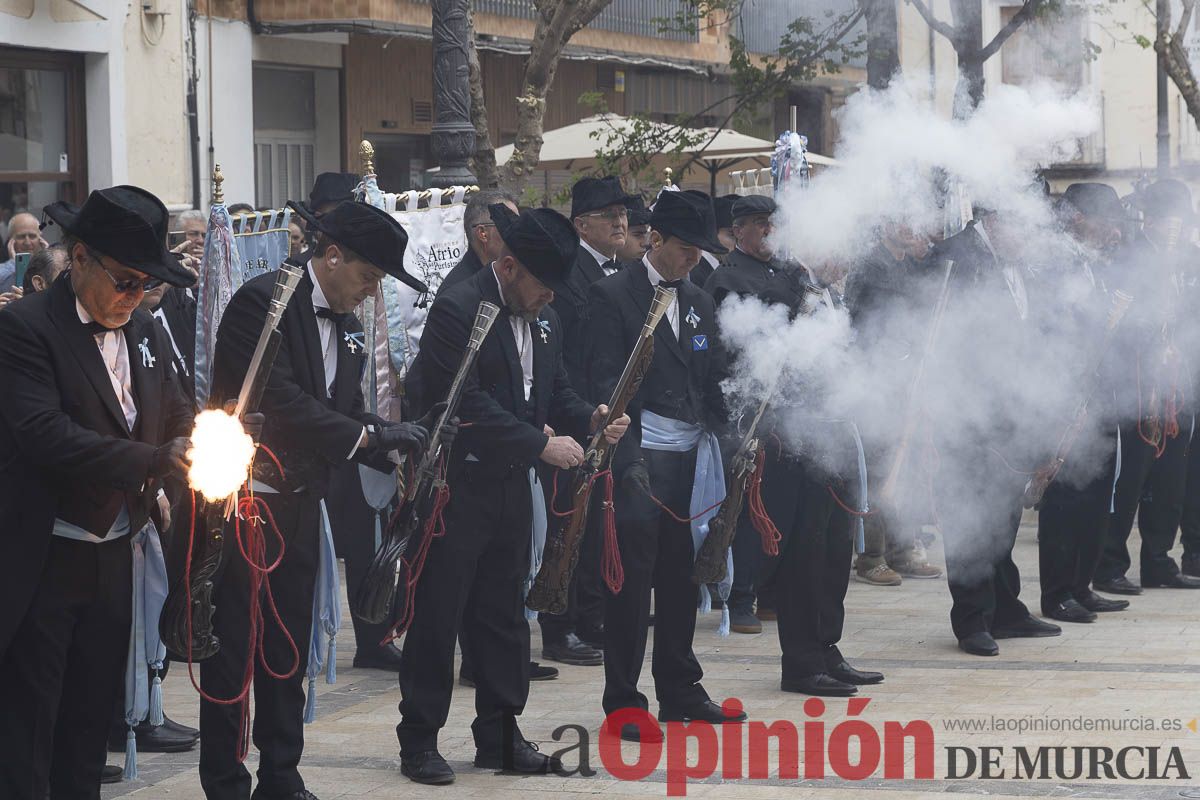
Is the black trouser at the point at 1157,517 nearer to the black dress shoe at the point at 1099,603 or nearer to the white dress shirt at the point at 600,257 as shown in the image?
the black dress shoe at the point at 1099,603

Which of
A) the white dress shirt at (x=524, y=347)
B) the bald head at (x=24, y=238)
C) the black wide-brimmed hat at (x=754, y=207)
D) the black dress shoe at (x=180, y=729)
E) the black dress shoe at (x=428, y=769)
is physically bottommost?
the black dress shoe at (x=180, y=729)

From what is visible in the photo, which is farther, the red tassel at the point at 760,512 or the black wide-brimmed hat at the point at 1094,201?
the black wide-brimmed hat at the point at 1094,201

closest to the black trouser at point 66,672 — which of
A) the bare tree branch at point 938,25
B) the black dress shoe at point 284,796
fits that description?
the black dress shoe at point 284,796

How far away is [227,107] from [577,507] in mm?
11450

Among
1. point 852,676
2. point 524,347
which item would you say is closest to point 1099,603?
point 852,676

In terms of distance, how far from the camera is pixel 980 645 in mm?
8125

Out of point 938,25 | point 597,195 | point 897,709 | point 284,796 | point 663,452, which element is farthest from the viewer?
point 938,25

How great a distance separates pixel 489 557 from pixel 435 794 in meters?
0.85

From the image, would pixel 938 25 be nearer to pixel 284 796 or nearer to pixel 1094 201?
pixel 1094 201

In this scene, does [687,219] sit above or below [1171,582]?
above

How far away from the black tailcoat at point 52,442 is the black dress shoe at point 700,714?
9.19ft

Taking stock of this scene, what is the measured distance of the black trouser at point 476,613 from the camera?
599 centimetres

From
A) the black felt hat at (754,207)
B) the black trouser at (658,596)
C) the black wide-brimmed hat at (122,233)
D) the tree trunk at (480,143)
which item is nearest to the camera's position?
the black wide-brimmed hat at (122,233)

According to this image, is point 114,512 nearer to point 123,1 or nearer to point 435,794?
point 435,794
